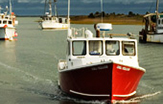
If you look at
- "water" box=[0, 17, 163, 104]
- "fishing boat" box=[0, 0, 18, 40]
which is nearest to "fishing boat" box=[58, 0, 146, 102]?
"water" box=[0, 17, 163, 104]

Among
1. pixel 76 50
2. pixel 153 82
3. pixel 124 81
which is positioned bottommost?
pixel 153 82

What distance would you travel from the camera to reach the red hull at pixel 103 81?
56.2 feet

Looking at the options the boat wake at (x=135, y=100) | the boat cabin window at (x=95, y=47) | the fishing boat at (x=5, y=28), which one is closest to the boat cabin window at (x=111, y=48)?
the boat cabin window at (x=95, y=47)

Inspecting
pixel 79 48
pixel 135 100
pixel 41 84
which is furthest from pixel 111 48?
pixel 41 84

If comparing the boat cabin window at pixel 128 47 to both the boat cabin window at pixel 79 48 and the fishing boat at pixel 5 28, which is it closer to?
the boat cabin window at pixel 79 48

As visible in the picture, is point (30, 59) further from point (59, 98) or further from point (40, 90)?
point (59, 98)

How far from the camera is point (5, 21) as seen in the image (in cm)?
7412

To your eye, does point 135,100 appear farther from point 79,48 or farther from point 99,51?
point 79,48

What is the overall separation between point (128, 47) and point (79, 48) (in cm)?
250

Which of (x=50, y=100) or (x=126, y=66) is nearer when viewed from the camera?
(x=126, y=66)

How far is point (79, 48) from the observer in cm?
1889

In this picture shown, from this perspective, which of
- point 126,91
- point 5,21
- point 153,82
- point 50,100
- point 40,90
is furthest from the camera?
point 5,21

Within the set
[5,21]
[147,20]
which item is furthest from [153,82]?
[5,21]

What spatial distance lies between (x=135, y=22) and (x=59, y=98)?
18285cm
